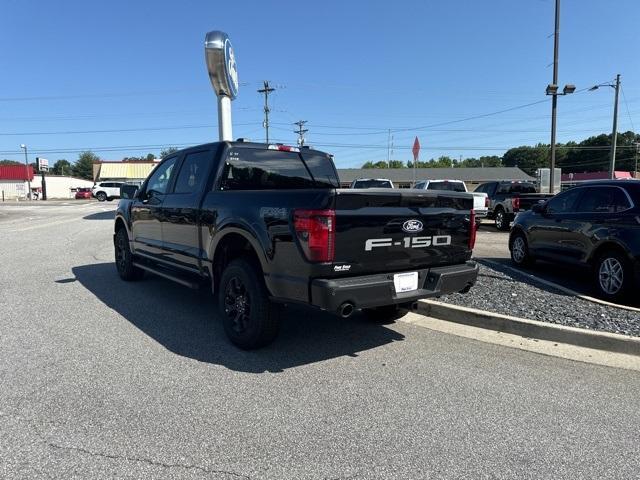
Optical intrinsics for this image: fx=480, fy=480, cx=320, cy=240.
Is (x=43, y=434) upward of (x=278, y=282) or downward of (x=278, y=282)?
downward

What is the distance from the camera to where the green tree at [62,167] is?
16338cm

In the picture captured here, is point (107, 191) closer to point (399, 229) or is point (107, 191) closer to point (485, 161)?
point (399, 229)

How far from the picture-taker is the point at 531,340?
500 cm

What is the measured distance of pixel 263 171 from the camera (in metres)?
5.77

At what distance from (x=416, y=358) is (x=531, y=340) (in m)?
1.38

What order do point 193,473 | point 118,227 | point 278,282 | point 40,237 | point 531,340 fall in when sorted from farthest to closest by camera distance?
point 40,237
point 118,227
point 531,340
point 278,282
point 193,473

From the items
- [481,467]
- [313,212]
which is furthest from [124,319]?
[481,467]

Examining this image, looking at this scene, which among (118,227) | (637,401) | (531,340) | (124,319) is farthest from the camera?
(118,227)

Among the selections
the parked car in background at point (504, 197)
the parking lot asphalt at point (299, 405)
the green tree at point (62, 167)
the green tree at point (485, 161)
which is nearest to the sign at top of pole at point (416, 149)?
the parked car in background at point (504, 197)

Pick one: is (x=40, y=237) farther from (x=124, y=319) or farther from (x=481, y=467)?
(x=481, y=467)

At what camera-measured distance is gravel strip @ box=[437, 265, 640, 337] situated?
518 centimetres

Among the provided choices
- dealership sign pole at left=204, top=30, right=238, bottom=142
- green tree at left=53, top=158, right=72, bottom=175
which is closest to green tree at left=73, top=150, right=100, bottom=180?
green tree at left=53, top=158, right=72, bottom=175

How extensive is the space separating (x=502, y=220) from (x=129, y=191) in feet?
44.5

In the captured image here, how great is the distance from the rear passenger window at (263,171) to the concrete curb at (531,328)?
222 cm
